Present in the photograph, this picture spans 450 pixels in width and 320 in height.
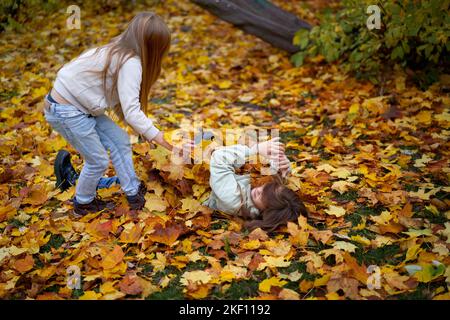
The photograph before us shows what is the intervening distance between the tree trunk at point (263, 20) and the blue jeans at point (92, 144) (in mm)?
3111

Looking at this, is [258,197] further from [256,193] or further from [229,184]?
[229,184]

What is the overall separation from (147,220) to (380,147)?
6.97 ft

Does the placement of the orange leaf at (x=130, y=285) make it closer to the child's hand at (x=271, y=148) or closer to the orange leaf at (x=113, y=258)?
the orange leaf at (x=113, y=258)

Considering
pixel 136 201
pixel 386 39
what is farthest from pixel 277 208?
pixel 386 39

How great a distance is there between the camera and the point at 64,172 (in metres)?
3.46

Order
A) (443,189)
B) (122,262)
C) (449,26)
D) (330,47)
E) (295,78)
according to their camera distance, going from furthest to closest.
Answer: (295,78)
(330,47)
(449,26)
(443,189)
(122,262)

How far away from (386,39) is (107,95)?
3.06 m

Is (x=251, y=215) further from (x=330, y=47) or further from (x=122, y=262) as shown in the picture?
(x=330, y=47)

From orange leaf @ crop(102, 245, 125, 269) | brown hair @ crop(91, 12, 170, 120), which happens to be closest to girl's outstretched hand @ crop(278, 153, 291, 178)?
brown hair @ crop(91, 12, 170, 120)

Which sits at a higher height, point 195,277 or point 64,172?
point 195,277

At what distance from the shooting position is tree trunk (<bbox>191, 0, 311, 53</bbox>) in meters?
5.69

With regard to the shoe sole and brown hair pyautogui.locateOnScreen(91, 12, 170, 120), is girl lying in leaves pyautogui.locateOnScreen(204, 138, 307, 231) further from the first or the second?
the shoe sole

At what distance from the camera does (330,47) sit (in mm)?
5164

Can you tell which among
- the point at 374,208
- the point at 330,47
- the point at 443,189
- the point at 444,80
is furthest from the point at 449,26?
the point at 374,208
